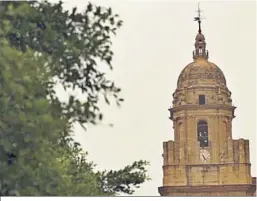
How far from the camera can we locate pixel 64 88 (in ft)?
13.2

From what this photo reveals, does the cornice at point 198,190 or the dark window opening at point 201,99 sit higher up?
the dark window opening at point 201,99

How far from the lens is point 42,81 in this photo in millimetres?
3812

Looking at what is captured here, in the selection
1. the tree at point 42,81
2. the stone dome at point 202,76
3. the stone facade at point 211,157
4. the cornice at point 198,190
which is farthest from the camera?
the stone dome at point 202,76

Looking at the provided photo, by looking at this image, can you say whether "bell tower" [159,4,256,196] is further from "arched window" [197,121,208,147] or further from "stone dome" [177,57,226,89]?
"arched window" [197,121,208,147]

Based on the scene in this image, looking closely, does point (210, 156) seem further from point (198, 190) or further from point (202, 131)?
point (202, 131)

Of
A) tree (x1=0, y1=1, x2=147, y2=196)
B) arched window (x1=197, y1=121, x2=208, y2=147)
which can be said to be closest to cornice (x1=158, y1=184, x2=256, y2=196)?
tree (x1=0, y1=1, x2=147, y2=196)

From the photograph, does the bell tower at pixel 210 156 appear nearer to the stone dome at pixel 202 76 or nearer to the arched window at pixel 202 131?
the stone dome at pixel 202 76

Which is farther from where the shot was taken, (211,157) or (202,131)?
(202,131)

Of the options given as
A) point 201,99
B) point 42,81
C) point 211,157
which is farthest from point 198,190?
point 201,99

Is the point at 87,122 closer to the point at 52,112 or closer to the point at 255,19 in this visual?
the point at 52,112

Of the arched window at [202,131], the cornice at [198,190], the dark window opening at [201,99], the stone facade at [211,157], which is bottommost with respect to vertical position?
the cornice at [198,190]

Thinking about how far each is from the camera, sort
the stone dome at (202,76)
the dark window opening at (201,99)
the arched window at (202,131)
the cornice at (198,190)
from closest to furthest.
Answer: the cornice at (198,190), the stone dome at (202,76), the arched window at (202,131), the dark window opening at (201,99)

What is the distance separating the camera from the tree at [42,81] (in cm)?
373

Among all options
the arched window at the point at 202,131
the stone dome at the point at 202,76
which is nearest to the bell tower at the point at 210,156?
the stone dome at the point at 202,76
